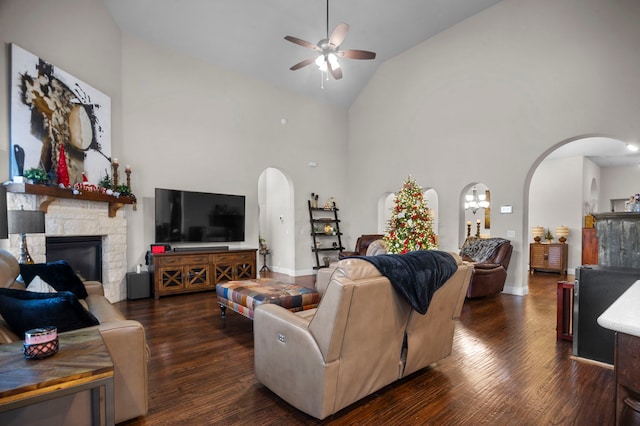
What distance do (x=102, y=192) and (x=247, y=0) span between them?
375cm

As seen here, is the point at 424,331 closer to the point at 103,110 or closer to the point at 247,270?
the point at 247,270

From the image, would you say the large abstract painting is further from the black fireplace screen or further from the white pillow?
the white pillow

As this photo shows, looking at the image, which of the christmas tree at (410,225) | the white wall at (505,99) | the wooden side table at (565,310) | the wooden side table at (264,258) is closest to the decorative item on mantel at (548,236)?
the white wall at (505,99)

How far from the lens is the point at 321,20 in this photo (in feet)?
18.5

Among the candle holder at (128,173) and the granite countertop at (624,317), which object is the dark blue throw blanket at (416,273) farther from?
the candle holder at (128,173)

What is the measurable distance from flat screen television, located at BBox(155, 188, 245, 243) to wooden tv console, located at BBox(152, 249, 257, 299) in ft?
1.37

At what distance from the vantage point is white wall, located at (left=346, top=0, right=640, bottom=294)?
4656mm

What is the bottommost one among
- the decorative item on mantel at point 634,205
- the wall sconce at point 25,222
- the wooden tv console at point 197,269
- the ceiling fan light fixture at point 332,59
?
the wooden tv console at point 197,269

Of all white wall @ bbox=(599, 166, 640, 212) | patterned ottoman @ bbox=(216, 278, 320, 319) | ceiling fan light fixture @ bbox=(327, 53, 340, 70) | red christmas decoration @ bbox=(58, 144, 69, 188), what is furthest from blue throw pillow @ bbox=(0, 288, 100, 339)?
white wall @ bbox=(599, 166, 640, 212)

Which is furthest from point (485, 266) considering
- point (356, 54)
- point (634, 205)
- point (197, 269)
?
point (197, 269)

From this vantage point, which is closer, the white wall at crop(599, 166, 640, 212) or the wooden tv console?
the wooden tv console

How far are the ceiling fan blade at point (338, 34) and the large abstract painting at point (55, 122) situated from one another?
3529 mm

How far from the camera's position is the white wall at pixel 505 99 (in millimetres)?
4656

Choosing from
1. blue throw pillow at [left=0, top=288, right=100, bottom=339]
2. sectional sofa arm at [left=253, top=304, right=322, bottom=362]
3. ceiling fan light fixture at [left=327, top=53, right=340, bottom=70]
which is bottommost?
sectional sofa arm at [left=253, top=304, right=322, bottom=362]
